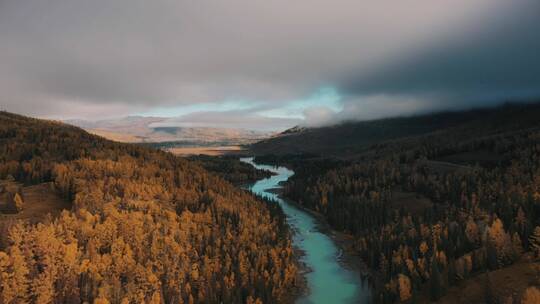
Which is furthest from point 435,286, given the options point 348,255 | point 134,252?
point 134,252

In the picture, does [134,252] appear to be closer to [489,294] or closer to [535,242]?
[489,294]

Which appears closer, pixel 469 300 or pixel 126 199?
pixel 469 300

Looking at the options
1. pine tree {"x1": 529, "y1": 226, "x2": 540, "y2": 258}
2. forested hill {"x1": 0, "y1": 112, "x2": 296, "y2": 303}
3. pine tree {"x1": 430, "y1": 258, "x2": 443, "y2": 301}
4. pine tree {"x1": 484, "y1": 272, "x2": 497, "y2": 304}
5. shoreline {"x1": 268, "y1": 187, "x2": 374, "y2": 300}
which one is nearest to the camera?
pine tree {"x1": 484, "y1": 272, "x2": 497, "y2": 304}

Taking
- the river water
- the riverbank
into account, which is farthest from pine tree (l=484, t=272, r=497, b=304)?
the riverbank

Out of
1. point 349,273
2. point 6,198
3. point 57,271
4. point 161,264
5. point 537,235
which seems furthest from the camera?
point 6,198

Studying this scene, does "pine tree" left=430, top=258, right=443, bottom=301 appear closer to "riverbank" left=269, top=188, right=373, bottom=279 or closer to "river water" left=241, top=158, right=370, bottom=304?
"river water" left=241, top=158, right=370, bottom=304

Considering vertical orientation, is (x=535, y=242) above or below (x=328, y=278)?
above

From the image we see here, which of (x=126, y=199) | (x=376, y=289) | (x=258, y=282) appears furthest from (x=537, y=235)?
(x=126, y=199)

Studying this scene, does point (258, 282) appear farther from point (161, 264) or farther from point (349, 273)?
point (349, 273)

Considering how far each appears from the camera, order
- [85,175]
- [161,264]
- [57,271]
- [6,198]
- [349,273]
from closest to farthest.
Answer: [57,271], [161,264], [349,273], [6,198], [85,175]

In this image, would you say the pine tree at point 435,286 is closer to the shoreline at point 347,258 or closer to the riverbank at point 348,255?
the shoreline at point 347,258

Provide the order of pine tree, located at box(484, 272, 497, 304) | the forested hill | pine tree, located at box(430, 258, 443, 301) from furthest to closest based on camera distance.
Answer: pine tree, located at box(430, 258, 443, 301)
the forested hill
pine tree, located at box(484, 272, 497, 304)
